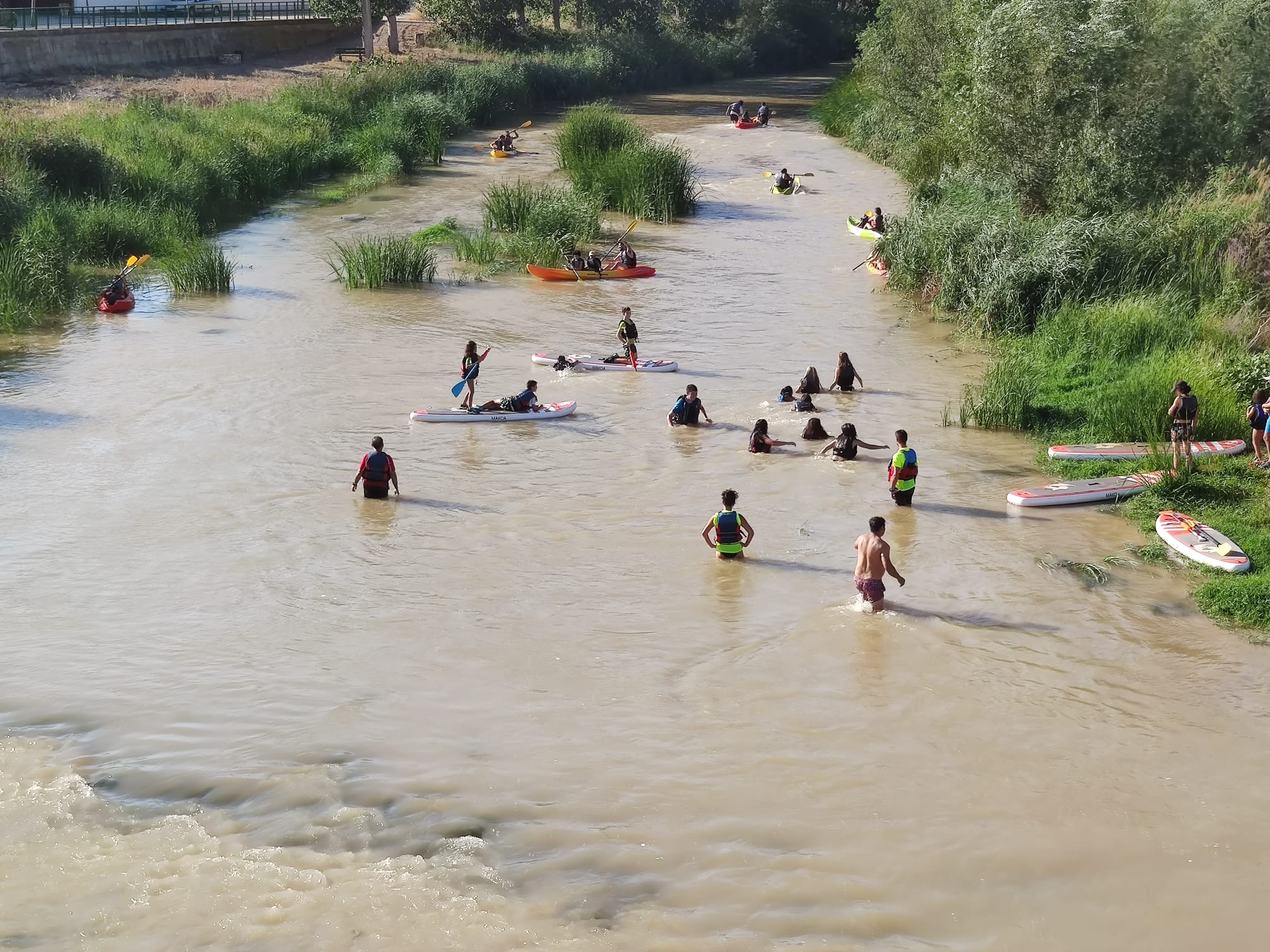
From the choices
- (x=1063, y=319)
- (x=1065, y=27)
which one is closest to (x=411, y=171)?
(x=1065, y=27)

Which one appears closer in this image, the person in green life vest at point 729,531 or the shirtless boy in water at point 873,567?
the shirtless boy in water at point 873,567

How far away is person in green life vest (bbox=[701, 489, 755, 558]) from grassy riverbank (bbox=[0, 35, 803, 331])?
14671 millimetres

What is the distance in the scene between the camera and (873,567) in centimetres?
1167

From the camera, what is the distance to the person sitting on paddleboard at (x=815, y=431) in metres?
16.5

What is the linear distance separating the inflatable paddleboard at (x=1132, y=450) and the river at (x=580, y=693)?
23.4 inches

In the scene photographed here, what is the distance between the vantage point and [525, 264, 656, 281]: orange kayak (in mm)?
25984

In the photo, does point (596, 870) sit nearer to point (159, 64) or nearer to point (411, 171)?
point (411, 171)

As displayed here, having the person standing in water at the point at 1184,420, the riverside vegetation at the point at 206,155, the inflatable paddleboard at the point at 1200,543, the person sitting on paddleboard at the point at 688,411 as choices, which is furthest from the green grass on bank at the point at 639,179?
the inflatable paddleboard at the point at 1200,543

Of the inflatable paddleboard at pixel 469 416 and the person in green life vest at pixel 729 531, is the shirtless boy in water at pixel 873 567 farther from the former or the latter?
the inflatable paddleboard at pixel 469 416

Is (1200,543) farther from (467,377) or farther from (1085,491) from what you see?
(467,377)

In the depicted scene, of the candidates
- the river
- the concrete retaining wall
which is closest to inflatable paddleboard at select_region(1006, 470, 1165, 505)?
the river

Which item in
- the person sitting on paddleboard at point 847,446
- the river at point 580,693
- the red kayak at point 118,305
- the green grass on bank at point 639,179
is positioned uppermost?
the green grass on bank at point 639,179

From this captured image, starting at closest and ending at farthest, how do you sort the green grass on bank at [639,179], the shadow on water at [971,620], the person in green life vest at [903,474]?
the shadow on water at [971,620] → the person in green life vest at [903,474] → the green grass on bank at [639,179]

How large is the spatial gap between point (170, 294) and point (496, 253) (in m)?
6.67
